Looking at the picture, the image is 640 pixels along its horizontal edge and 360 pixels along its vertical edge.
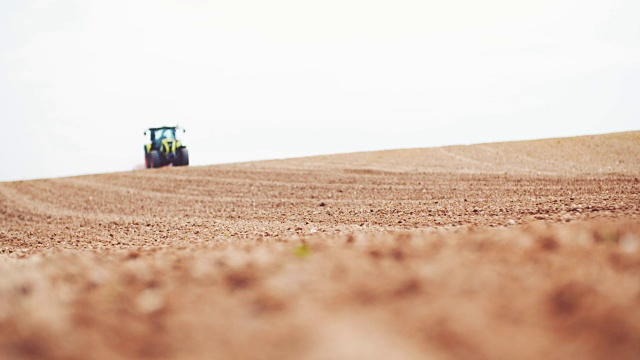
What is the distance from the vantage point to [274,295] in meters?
2.04

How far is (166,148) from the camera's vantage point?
20297mm

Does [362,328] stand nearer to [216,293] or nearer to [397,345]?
[397,345]

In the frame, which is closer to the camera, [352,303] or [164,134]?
[352,303]

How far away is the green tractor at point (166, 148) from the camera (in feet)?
66.8

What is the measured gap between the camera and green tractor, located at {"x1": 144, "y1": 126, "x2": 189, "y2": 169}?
66.8 feet

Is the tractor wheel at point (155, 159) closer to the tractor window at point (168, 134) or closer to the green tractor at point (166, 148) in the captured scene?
the green tractor at point (166, 148)

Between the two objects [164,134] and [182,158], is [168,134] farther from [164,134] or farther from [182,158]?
[182,158]

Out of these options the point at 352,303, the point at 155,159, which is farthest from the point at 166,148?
the point at 352,303

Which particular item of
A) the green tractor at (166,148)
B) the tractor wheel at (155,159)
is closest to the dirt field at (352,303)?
the tractor wheel at (155,159)

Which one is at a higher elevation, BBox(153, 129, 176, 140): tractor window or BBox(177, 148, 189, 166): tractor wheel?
BBox(153, 129, 176, 140): tractor window

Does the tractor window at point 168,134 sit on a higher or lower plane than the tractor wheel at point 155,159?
higher

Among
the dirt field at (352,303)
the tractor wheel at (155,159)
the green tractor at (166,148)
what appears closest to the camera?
the dirt field at (352,303)

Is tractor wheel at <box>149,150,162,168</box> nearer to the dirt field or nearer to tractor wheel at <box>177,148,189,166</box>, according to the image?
tractor wheel at <box>177,148,189,166</box>

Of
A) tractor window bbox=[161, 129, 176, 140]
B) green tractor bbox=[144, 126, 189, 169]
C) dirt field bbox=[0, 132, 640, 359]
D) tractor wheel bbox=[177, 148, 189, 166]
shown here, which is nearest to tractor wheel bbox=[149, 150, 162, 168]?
green tractor bbox=[144, 126, 189, 169]
